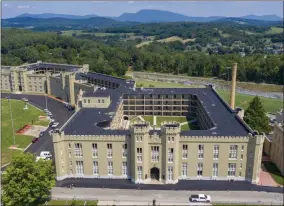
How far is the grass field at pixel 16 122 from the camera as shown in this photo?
9044 centimetres

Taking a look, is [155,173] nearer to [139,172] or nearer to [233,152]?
[139,172]

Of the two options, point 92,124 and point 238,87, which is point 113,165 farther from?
point 238,87

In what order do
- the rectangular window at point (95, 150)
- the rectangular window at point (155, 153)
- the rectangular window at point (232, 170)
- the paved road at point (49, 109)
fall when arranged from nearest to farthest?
the rectangular window at point (155, 153)
the rectangular window at point (232, 170)
the rectangular window at point (95, 150)
the paved road at point (49, 109)

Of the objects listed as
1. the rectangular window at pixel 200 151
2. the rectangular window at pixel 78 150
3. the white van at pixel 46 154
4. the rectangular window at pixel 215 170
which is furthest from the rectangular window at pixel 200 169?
the white van at pixel 46 154

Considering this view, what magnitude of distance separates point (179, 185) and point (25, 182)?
3415 centimetres

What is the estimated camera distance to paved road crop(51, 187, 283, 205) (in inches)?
2511

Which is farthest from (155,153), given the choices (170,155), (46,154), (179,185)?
(46,154)

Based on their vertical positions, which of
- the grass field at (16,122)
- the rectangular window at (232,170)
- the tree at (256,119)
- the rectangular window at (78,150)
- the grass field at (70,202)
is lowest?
the grass field at (70,202)

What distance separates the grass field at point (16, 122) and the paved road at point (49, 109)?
4.04 m

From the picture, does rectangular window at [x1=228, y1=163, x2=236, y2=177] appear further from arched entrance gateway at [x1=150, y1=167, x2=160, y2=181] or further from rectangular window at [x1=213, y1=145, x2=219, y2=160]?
arched entrance gateway at [x1=150, y1=167, x2=160, y2=181]

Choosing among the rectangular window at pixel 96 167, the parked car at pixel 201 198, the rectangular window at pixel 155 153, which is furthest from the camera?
the rectangular window at pixel 96 167

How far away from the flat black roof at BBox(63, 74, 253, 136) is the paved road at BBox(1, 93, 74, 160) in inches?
626

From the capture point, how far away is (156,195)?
218 ft

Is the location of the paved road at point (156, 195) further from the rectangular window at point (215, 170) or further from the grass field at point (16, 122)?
the grass field at point (16, 122)
